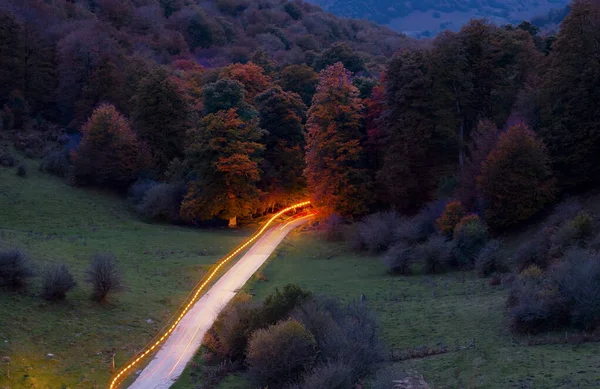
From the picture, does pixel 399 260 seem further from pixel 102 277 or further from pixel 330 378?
pixel 330 378

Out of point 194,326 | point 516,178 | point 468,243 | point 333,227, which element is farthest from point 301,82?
point 194,326

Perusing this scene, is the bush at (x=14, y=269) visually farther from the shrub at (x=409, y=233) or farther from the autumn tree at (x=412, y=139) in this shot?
the autumn tree at (x=412, y=139)

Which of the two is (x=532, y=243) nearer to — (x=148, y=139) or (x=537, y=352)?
(x=537, y=352)

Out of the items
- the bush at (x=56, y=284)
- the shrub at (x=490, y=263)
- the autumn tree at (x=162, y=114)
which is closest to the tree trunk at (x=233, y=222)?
the autumn tree at (x=162, y=114)

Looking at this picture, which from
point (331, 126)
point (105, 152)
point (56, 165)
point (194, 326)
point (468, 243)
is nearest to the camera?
point (194, 326)

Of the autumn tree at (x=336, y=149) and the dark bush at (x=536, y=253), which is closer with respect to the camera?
the dark bush at (x=536, y=253)

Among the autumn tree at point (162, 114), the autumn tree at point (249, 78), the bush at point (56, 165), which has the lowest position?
the bush at point (56, 165)
